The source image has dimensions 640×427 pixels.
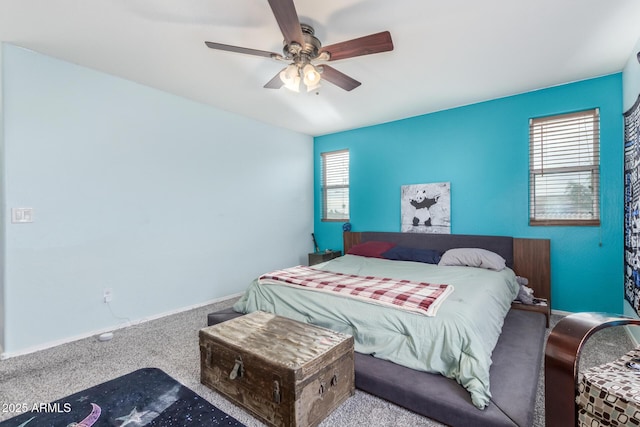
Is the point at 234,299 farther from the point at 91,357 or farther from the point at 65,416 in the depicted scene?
the point at 65,416

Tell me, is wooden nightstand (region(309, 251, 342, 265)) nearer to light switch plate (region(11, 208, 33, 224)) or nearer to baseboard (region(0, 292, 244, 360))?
baseboard (region(0, 292, 244, 360))

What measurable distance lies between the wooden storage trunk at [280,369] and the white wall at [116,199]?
1.68 meters

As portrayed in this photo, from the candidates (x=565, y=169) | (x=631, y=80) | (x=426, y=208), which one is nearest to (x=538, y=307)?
(x=565, y=169)

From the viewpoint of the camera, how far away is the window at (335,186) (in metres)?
5.02

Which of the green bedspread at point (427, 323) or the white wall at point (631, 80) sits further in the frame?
the white wall at point (631, 80)

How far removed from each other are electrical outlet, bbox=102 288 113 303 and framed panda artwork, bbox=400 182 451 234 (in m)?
3.56

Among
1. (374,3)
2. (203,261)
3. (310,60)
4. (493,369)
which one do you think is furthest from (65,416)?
(374,3)

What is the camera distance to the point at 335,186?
514cm

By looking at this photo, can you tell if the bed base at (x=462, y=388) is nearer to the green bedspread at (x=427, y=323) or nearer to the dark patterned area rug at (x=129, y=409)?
the green bedspread at (x=427, y=323)

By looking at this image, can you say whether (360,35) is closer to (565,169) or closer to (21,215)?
(565,169)

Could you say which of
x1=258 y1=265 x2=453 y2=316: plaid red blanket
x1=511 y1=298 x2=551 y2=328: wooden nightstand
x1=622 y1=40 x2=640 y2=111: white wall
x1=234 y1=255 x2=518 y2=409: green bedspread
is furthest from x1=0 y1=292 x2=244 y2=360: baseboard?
x1=622 y1=40 x2=640 y2=111: white wall

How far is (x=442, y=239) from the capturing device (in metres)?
3.88

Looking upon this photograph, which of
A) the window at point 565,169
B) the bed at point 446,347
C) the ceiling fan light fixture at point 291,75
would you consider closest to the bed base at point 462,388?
the bed at point 446,347

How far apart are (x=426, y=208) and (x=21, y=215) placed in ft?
13.9
